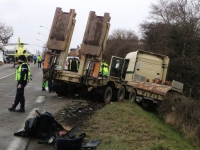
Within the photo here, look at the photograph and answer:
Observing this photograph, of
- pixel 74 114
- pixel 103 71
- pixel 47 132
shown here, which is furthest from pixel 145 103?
pixel 47 132

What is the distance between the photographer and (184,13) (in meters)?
30.5

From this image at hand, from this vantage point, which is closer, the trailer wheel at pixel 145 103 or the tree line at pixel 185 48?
the trailer wheel at pixel 145 103

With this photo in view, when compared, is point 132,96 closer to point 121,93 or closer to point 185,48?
point 121,93

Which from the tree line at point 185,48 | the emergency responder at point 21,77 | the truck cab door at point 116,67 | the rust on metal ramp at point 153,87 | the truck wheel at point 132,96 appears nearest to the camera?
the emergency responder at point 21,77

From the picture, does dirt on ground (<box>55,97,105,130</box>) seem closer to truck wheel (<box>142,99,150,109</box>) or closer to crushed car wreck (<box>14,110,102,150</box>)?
crushed car wreck (<box>14,110,102,150</box>)

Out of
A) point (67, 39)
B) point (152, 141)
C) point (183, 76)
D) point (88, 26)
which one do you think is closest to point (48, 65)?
point (67, 39)

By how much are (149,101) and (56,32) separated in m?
6.89

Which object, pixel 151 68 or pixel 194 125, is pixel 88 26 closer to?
pixel 194 125

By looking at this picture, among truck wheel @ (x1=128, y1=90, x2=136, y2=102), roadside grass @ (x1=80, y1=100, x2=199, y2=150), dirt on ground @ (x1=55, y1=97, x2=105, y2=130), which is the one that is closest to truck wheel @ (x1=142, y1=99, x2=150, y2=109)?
truck wheel @ (x1=128, y1=90, x2=136, y2=102)

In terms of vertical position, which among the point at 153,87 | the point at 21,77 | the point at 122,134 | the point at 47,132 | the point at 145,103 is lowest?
the point at 145,103

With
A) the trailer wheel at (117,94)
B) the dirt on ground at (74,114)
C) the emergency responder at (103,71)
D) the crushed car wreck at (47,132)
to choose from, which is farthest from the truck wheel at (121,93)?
the crushed car wreck at (47,132)

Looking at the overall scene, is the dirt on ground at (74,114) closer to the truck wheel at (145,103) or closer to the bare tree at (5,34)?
the truck wheel at (145,103)

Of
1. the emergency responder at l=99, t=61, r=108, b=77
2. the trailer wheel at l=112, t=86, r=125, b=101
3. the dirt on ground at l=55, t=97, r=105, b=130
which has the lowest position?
the dirt on ground at l=55, t=97, r=105, b=130

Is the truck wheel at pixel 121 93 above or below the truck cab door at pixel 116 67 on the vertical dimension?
below
